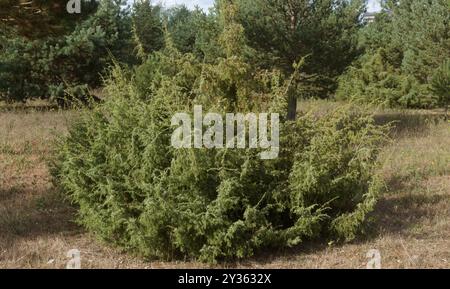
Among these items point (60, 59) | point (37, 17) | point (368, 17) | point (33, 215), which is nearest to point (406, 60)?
point (368, 17)

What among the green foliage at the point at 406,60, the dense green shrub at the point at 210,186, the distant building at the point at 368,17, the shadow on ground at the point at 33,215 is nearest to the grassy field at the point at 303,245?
the shadow on ground at the point at 33,215

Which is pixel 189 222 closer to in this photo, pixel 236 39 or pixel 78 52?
pixel 236 39

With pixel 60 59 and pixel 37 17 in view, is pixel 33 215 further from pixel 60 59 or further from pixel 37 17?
pixel 60 59

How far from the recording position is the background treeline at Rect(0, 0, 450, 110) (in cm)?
801

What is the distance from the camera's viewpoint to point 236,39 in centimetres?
526

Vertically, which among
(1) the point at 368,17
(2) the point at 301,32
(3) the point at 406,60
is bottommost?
(3) the point at 406,60

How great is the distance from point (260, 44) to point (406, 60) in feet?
29.6

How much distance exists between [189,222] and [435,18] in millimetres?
14044

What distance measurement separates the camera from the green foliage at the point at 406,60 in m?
15.6

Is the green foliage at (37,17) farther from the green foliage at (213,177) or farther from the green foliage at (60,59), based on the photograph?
the green foliage at (60,59)

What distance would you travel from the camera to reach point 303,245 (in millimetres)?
4637

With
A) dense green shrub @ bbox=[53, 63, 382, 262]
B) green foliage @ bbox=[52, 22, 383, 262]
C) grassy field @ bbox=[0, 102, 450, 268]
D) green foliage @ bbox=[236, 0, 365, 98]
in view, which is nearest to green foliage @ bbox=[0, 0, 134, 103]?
green foliage @ bbox=[236, 0, 365, 98]

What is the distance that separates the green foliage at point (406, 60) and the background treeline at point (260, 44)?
4 cm

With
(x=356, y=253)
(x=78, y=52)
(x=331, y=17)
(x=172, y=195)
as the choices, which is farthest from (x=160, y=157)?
(x=78, y=52)
